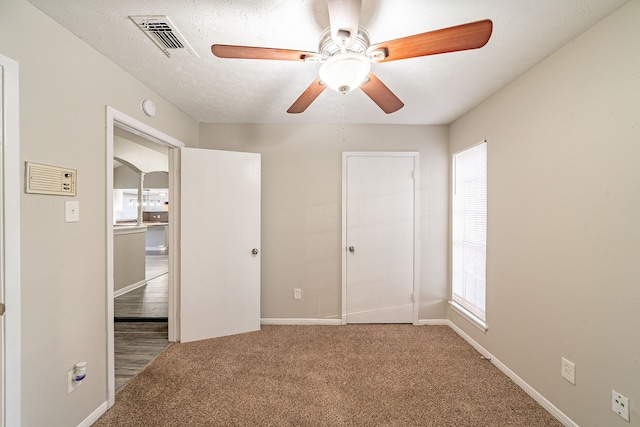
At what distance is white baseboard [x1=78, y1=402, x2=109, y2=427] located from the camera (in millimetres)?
1527

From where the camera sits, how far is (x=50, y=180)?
132 cm

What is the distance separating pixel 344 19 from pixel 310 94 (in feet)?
1.93

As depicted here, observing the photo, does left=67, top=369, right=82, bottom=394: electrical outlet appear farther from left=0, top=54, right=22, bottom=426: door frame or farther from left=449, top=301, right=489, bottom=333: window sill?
left=449, top=301, right=489, bottom=333: window sill

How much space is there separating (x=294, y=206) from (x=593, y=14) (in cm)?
259

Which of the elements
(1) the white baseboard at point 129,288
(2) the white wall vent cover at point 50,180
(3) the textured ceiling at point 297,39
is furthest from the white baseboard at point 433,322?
(1) the white baseboard at point 129,288

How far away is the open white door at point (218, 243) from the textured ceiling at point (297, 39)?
0.66 meters

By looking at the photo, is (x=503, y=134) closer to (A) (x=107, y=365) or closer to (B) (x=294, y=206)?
(B) (x=294, y=206)

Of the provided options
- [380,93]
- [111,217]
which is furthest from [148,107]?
[380,93]

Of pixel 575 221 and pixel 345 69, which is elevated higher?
pixel 345 69

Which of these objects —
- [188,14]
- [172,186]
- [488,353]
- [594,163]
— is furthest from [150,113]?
[488,353]

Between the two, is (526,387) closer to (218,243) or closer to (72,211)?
(218,243)

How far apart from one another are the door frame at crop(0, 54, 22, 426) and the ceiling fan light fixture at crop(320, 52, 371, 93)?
1472 mm

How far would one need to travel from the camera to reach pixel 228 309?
2.66m

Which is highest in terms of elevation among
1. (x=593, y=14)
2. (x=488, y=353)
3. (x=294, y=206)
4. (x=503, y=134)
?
(x=593, y=14)
